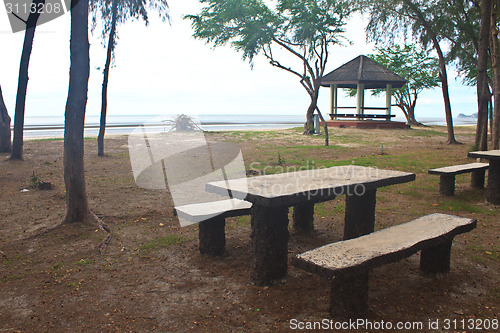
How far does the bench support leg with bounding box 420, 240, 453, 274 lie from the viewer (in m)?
3.43

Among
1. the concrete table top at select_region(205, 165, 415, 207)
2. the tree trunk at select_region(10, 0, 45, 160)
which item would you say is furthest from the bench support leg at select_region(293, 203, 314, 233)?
the tree trunk at select_region(10, 0, 45, 160)

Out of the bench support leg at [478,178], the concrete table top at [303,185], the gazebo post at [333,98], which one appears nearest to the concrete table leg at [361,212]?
the concrete table top at [303,185]

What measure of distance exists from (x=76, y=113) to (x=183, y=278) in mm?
2884

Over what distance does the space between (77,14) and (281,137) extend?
14396mm

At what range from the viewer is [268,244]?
329cm

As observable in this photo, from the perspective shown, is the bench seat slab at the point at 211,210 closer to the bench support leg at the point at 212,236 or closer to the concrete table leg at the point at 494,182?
the bench support leg at the point at 212,236

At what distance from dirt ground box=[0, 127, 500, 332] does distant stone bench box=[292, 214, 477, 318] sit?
0.19m

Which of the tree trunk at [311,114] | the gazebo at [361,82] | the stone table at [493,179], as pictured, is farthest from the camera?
the gazebo at [361,82]

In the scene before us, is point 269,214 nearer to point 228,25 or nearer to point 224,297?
point 224,297

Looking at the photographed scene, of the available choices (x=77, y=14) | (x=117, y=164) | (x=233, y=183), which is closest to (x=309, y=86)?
(x=117, y=164)

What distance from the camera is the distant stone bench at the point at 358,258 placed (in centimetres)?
251

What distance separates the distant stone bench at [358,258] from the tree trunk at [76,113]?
3657 mm

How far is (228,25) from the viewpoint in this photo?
22281 millimetres

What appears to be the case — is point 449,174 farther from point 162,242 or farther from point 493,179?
point 162,242
